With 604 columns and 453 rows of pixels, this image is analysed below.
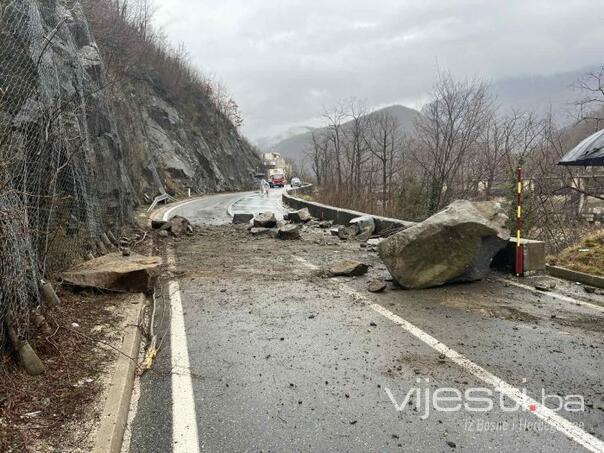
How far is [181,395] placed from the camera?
144 inches

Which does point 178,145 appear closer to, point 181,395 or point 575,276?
point 575,276

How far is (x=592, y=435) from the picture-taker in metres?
2.96

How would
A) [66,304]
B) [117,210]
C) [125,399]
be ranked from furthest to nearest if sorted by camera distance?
[117,210] < [66,304] < [125,399]

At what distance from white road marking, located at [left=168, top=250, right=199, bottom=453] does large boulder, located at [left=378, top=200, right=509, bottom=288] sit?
3.33 meters

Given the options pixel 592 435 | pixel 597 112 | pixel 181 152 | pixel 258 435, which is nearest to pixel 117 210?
pixel 258 435

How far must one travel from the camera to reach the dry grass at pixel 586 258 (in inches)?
292

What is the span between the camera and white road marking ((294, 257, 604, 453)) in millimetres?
2928

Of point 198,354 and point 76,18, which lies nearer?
point 198,354

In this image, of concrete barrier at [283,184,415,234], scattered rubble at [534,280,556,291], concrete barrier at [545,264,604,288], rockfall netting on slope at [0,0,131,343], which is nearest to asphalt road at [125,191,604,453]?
scattered rubble at [534,280,556,291]

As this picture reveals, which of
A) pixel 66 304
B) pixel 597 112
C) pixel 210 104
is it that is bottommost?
pixel 66 304

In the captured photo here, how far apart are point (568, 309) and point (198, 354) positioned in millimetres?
4580

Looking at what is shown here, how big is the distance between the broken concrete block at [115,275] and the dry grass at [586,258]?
6.82m

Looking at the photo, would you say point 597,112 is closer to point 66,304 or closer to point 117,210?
point 117,210

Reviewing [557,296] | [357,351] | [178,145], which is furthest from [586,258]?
[178,145]
